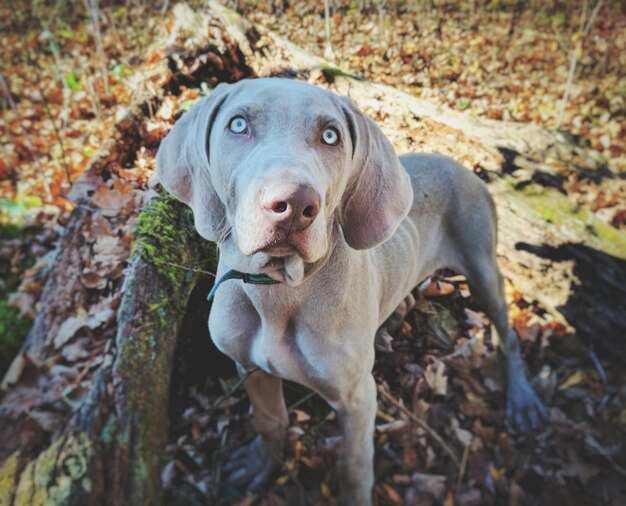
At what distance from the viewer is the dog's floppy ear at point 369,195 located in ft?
5.87

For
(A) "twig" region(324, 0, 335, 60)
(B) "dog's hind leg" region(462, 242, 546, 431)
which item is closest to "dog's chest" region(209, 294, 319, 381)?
(B) "dog's hind leg" region(462, 242, 546, 431)

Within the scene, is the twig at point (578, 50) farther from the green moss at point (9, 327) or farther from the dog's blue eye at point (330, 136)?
the green moss at point (9, 327)

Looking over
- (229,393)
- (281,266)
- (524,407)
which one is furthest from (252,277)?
(524,407)

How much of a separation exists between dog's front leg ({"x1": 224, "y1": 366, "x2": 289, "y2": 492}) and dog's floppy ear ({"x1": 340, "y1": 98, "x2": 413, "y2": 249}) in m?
1.15

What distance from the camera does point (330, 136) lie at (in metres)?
1.58

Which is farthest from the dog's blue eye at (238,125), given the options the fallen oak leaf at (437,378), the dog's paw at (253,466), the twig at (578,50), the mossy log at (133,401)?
the twig at (578,50)

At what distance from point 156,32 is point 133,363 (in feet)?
8.65

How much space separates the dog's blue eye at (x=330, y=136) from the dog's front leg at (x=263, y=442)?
58.4 inches

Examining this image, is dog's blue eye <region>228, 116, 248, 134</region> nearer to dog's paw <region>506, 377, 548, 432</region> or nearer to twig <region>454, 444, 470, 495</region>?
twig <region>454, 444, 470, 495</region>

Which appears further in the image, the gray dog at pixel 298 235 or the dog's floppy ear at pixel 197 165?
the dog's floppy ear at pixel 197 165

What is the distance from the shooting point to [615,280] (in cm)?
338

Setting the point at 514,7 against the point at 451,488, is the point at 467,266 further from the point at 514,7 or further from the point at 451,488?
the point at 514,7

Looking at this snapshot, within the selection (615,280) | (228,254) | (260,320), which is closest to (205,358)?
(260,320)

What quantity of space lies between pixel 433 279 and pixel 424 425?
1.37 m
